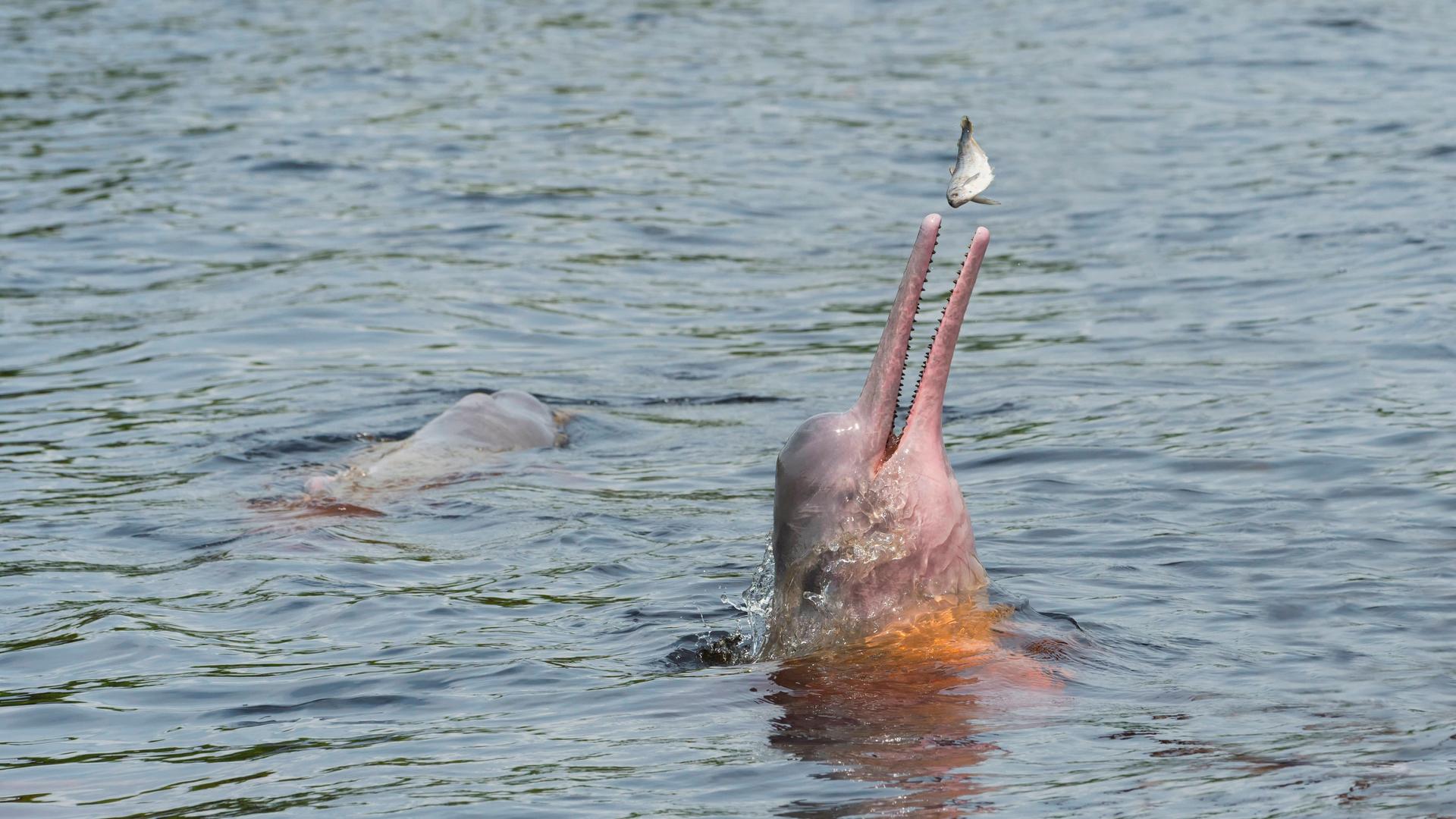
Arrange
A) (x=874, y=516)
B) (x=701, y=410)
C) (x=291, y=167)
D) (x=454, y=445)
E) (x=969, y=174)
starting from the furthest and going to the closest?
(x=291, y=167) → (x=701, y=410) → (x=454, y=445) → (x=874, y=516) → (x=969, y=174)

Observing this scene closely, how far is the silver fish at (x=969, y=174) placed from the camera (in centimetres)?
516

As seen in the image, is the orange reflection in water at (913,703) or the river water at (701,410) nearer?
the orange reflection in water at (913,703)

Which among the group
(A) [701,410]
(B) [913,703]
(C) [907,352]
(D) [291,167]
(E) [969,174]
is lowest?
(A) [701,410]

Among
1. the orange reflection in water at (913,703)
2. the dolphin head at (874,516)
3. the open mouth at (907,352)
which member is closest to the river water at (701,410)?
the orange reflection in water at (913,703)

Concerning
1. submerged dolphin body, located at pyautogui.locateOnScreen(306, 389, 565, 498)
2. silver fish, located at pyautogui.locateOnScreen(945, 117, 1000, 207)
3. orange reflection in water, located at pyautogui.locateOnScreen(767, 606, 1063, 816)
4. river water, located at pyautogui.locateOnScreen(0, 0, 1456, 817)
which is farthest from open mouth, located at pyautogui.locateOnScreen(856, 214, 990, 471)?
submerged dolphin body, located at pyautogui.locateOnScreen(306, 389, 565, 498)

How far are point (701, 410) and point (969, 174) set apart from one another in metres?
5.39

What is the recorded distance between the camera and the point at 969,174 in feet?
17.1

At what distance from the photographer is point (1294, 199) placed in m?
14.6

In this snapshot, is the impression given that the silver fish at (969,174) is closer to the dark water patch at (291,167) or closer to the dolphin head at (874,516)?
the dolphin head at (874,516)

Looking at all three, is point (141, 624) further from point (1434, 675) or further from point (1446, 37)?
point (1446, 37)

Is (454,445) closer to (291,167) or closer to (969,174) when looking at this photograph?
(969,174)

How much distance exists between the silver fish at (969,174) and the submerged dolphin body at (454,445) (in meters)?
4.36

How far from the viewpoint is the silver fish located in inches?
203

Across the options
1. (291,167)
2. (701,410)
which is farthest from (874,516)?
(291,167)
